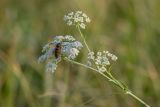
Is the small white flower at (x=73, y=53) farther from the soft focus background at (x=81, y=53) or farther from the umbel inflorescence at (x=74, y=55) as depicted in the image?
the soft focus background at (x=81, y=53)

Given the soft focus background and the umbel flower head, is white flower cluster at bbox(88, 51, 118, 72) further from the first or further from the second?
the soft focus background

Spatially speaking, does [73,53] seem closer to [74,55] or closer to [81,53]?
[74,55]

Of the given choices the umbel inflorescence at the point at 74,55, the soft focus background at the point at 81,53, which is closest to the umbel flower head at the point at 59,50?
the umbel inflorescence at the point at 74,55

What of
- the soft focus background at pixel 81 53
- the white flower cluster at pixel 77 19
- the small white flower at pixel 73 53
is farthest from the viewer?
the soft focus background at pixel 81 53

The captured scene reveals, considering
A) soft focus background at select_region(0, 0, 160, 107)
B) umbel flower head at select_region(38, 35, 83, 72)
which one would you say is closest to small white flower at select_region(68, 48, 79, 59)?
umbel flower head at select_region(38, 35, 83, 72)

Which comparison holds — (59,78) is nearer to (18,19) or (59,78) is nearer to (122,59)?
(122,59)

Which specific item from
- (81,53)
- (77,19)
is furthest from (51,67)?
(81,53)
